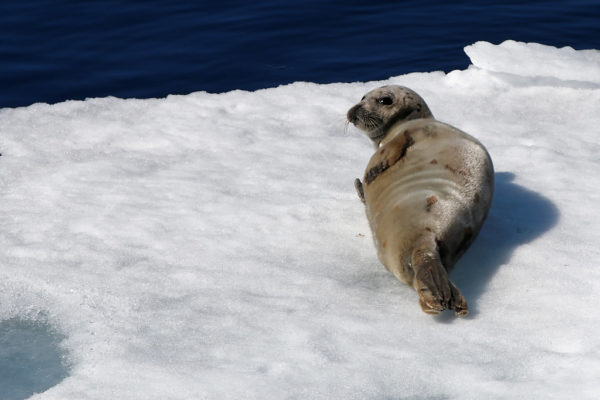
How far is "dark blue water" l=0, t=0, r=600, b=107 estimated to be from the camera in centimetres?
854

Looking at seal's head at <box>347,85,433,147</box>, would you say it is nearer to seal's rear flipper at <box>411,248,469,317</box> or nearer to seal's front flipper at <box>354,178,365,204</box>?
seal's front flipper at <box>354,178,365,204</box>

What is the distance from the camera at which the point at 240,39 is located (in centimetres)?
954

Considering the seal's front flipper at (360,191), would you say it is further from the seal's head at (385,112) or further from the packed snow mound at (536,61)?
A: the packed snow mound at (536,61)

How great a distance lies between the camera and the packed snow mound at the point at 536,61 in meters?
7.28

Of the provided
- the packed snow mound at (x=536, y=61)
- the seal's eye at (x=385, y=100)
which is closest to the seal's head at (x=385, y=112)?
the seal's eye at (x=385, y=100)

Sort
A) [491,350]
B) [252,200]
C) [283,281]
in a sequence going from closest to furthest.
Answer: [491,350] < [283,281] < [252,200]

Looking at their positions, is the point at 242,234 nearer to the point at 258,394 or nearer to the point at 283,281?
the point at 283,281

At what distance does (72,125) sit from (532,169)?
3.57m

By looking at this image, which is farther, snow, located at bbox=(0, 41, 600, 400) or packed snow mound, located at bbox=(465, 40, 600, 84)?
packed snow mound, located at bbox=(465, 40, 600, 84)

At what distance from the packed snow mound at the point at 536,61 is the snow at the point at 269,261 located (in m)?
0.15

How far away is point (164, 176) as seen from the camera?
570 centimetres

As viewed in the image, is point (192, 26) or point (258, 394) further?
point (192, 26)

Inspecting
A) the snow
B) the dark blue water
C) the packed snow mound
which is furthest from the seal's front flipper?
the dark blue water

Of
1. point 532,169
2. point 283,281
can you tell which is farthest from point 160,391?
point 532,169
